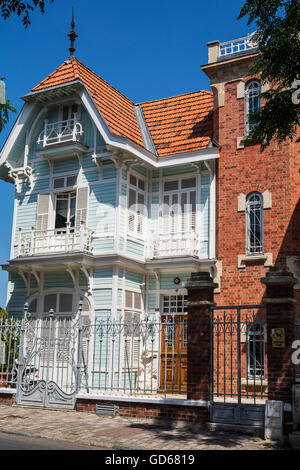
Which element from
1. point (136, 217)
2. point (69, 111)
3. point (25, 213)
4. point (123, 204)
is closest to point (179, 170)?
point (136, 217)

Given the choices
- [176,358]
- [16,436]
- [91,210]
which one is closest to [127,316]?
[176,358]

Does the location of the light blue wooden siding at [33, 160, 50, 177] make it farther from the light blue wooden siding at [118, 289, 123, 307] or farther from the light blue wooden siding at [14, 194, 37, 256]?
the light blue wooden siding at [118, 289, 123, 307]

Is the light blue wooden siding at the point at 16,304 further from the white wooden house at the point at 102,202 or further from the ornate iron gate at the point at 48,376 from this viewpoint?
the ornate iron gate at the point at 48,376

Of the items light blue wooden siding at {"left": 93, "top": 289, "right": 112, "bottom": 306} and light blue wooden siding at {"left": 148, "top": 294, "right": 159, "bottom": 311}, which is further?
light blue wooden siding at {"left": 148, "top": 294, "right": 159, "bottom": 311}

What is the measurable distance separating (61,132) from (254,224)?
805 cm

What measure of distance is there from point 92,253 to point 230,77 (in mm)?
7940

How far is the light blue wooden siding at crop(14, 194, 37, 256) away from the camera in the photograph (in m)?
20.9

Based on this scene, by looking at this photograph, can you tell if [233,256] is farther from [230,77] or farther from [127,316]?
[230,77]

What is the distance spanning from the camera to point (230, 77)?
19.5 metres

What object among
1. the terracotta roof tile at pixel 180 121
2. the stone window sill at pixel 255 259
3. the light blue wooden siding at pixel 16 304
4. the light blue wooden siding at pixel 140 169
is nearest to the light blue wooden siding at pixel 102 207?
the light blue wooden siding at pixel 140 169

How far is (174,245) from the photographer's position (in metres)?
19.2

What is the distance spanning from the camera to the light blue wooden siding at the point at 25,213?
20.9 meters

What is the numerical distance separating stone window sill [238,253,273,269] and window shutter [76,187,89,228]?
18.7 ft

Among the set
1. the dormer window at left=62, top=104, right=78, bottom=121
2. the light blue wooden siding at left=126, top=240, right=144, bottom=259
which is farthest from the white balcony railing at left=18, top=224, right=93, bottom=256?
the dormer window at left=62, top=104, right=78, bottom=121
